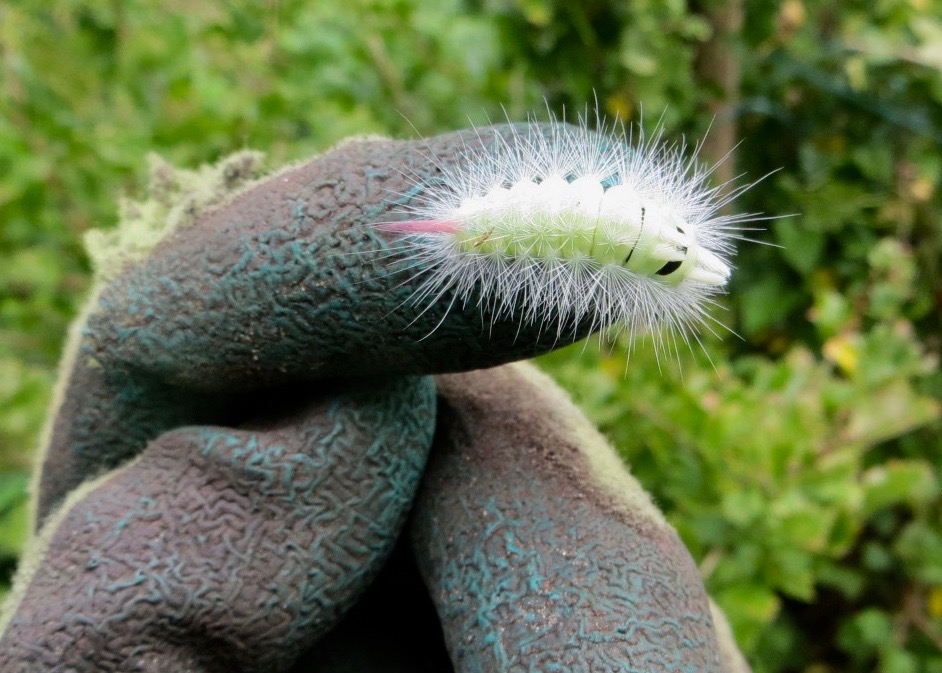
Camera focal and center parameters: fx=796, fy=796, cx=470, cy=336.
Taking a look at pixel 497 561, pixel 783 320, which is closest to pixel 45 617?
pixel 497 561

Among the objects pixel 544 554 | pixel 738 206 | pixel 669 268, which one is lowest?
pixel 544 554

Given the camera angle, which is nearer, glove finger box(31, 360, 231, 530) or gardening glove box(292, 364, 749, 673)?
gardening glove box(292, 364, 749, 673)

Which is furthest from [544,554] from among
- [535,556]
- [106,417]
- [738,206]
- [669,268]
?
[738,206]

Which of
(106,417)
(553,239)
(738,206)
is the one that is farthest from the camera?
(738,206)

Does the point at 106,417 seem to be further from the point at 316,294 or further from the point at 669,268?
the point at 669,268

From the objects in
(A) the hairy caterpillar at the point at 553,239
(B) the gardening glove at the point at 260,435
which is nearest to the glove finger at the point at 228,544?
(B) the gardening glove at the point at 260,435

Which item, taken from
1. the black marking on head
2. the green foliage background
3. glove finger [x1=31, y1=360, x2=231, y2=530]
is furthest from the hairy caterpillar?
the green foliage background

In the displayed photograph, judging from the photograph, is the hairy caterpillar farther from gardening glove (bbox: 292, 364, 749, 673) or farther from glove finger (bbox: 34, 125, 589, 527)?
gardening glove (bbox: 292, 364, 749, 673)
